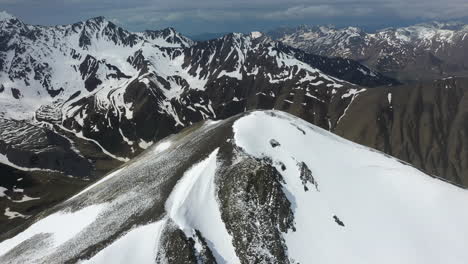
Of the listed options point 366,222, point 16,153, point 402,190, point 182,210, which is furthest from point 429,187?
point 16,153

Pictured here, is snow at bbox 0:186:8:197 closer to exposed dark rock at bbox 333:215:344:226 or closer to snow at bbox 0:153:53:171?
snow at bbox 0:153:53:171

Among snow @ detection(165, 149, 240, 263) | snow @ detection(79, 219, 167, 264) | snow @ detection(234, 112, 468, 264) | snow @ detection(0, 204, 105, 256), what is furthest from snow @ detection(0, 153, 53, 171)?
snow @ detection(79, 219, 167, 264)

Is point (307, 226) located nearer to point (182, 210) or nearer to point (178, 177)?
point (182, 210)

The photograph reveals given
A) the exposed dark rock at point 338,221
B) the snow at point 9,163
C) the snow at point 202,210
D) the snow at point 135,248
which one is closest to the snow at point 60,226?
the snow at point 135,248

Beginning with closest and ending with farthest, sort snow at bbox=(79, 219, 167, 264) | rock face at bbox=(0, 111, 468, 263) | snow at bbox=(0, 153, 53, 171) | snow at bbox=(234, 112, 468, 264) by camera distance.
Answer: snow at bbox=(79, 219, 167, 264) < rock face at bbox=(0, 111, 468, 263) < snow at bbox=(234, 112, 468, 264) < snow at bbox=(0, 153, 53, 171)

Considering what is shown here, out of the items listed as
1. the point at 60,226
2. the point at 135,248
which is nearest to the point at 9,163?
the point at 60,226

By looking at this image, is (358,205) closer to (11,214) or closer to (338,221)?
(338,221)
